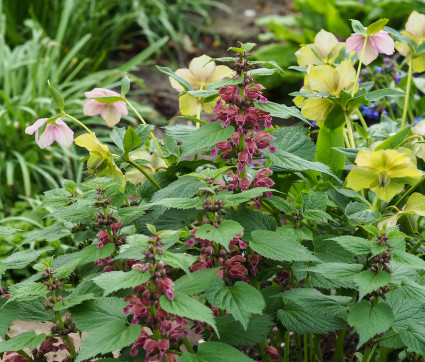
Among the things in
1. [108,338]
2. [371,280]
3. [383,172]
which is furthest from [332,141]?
[108,338]

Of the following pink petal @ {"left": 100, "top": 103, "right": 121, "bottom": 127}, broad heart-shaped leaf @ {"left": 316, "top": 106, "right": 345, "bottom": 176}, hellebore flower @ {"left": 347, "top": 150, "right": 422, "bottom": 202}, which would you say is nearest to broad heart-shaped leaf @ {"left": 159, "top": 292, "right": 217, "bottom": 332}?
hellebore flower @ {"left": 347, "top": 150, "right": 422, "bottom": 202}

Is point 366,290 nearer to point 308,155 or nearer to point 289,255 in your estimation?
point 289,255

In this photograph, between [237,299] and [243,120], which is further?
[243,120]

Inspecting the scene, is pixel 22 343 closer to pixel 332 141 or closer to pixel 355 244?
pixel 355 244

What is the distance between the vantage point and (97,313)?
1.17m

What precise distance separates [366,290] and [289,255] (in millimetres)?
166

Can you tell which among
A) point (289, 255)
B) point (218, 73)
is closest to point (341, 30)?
point (218, 73)

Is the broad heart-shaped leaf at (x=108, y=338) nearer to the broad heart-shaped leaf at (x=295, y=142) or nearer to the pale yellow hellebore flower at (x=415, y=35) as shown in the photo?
the broad heart-shaped leaf at (x=295, y=142)

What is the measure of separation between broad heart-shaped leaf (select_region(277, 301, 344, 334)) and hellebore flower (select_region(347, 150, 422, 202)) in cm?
29

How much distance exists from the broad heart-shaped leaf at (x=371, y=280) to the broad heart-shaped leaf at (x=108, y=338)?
1.27ft

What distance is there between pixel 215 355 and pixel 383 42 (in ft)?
3.20

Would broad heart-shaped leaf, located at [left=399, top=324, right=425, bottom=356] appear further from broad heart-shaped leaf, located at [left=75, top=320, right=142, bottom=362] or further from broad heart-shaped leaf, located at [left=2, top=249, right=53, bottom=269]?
broad heart-shaped leaf, located at [left=2, top=249, right=53, bottom=269]

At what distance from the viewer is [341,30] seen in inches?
163

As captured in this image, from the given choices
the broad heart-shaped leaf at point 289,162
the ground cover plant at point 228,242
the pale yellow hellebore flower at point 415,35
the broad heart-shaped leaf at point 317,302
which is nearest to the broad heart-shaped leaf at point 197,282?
the ground cover plant at point 228,242
